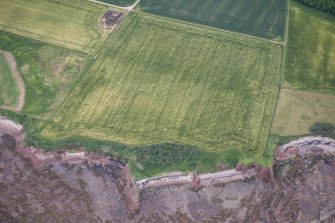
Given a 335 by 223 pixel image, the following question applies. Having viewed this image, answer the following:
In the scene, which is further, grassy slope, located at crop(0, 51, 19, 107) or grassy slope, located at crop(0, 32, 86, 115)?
grassy slope, located at crop(0, 32, 86, 115)

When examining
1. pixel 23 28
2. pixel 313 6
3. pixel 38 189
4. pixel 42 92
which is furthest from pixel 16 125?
pixel 313 6

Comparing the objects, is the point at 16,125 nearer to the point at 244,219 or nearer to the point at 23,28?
the point at 23,28

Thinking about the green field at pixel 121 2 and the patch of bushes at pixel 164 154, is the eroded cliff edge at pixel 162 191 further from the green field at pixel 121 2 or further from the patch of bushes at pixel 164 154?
the green field at pixel 121 2

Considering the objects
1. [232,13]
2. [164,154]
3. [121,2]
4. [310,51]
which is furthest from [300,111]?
[121,2]

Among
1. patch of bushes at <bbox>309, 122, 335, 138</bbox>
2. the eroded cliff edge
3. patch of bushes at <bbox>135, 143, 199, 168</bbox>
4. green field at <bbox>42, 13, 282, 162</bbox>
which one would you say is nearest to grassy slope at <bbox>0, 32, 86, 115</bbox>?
green field at <bbox>42, 13, 282, 162</bbox>

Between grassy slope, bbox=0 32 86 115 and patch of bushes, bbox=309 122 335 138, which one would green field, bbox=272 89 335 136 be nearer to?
patch of bushes, bbox=309 122 335 138

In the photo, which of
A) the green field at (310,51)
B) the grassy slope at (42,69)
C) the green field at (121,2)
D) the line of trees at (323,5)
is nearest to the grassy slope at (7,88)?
the grassy slope at (42,69)
